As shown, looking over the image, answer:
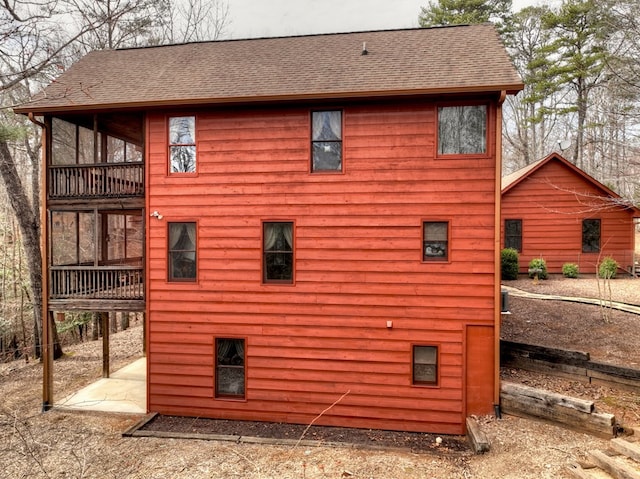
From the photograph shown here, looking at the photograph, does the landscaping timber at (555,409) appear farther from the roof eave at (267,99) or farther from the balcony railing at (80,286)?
the balcony railing at (80,286)

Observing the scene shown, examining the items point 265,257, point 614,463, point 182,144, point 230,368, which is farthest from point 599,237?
point 182,144

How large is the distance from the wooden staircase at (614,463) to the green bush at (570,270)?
43.0 ft

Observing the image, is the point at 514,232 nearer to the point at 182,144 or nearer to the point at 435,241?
the point at 435,241

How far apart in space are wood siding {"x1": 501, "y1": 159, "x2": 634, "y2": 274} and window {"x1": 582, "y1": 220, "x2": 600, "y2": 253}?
177 mm

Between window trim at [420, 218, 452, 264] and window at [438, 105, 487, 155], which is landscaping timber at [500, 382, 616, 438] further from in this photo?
window at [438, 105, 487, 155]

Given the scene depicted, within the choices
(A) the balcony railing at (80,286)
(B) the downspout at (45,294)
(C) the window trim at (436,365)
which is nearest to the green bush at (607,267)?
(C) the window trim at (436,365)

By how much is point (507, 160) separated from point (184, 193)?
3451cm

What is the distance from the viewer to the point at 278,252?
8.21 metres

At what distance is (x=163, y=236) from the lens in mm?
8492

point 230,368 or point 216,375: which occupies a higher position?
point 230,368

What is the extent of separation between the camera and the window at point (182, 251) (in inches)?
334

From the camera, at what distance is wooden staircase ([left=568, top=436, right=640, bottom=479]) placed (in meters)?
4.76

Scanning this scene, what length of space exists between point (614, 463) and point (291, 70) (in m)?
9.09

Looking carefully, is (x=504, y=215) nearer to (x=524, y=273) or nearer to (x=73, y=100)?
(x=524, y=273)
